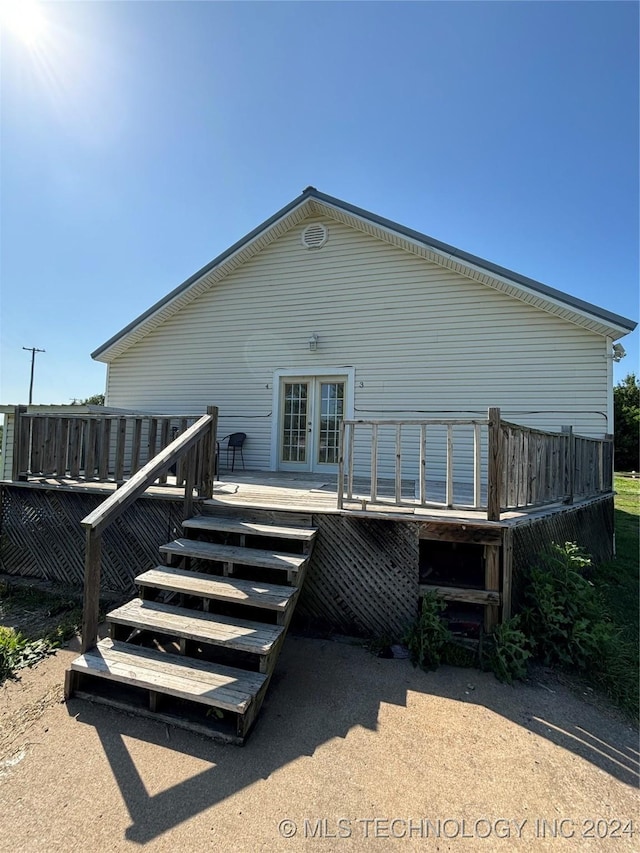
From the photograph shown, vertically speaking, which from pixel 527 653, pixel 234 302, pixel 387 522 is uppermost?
pixel 234 302

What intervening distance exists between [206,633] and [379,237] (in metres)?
7.18

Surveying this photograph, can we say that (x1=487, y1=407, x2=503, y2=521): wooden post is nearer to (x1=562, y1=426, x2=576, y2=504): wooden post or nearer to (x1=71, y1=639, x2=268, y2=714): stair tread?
(x1=562, y1=426, x2=576, y2=504): wooden post

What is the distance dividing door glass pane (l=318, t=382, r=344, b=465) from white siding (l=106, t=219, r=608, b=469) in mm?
446

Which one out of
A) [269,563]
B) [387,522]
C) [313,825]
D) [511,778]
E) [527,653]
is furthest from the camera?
[387,522]

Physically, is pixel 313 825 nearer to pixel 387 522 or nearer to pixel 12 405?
pixel 387 522

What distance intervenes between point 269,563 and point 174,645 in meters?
0.98

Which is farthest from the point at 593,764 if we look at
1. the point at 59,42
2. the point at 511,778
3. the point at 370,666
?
the point at 59,42

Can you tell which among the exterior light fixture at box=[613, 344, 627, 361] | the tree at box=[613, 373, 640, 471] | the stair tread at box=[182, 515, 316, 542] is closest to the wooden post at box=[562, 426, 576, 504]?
the exterior light fixture at box=[613, 344, 627, 361]

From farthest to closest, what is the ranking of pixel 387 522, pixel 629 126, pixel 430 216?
pixel 430 216
pixel 629 126
pixel 387 522

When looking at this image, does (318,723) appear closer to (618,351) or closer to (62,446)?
(62,446)

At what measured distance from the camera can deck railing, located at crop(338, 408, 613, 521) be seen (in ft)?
11.1

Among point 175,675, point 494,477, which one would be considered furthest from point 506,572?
point 175,675

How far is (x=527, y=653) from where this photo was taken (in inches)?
115

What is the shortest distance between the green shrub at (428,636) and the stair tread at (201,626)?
120 cm
